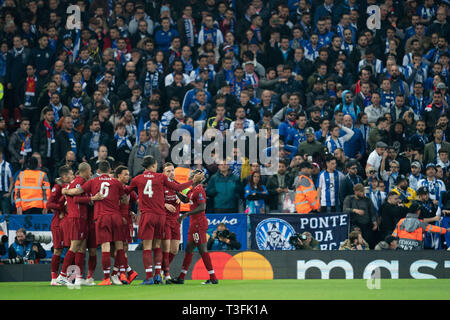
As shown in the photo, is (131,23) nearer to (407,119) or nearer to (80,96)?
(80,96)

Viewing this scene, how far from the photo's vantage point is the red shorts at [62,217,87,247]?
46.9 ft

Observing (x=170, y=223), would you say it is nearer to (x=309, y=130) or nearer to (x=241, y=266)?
(x=241, y=266)

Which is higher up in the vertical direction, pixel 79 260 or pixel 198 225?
pixel 198 225

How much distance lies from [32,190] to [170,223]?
203 inches

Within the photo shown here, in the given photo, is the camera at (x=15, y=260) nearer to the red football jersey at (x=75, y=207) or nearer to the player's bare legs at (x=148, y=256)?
the red football jersey at (x=75, y=207)

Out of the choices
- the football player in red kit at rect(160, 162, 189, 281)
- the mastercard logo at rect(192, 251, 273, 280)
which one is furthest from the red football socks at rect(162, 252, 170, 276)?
the mastercard logo at rect(192, 251, 273, 280)

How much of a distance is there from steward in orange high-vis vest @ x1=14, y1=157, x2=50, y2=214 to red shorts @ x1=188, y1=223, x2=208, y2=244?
17.5 ft

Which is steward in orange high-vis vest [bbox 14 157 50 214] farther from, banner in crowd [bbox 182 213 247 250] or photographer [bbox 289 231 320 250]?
photographer [bbox 289 231 320 250]

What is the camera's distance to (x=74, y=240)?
46.8 ft

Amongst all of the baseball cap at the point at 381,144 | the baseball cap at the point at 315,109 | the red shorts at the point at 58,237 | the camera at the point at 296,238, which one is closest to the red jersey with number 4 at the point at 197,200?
the red shorts at the point at 58,237

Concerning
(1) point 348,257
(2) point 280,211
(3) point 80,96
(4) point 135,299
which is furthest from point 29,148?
(4) point 135,299

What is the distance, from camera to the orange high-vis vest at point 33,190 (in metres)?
18.4

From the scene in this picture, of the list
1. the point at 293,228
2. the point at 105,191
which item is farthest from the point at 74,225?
the point at 293,228

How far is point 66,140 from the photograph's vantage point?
20.0 metres
